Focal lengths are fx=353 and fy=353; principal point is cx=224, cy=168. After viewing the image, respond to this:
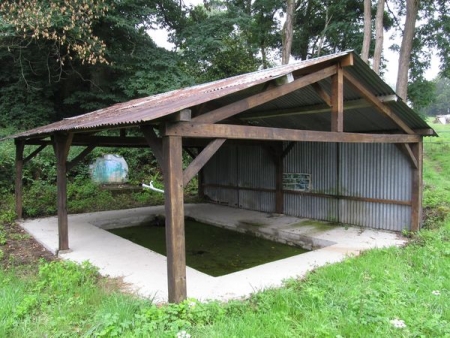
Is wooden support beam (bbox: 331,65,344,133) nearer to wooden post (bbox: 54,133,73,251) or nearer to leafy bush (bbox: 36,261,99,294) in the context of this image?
leafy bush (bbox: 36,261,99,294)

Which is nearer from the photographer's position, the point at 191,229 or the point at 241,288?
the point at 241,288

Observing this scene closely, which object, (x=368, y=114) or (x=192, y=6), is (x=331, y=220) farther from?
(x=192, y=6)

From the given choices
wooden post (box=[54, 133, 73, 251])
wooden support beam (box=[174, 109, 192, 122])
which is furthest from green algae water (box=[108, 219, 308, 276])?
wooden support beam (box=[174, 109, 192, 122])

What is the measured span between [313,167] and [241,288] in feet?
16.1

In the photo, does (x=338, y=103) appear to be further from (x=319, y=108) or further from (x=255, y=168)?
(x=255, y=168)

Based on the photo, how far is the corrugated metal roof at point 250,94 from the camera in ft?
12.1

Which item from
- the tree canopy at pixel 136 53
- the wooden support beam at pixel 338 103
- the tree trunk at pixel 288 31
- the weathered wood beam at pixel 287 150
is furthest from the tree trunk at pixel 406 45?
the wooden support beam at pixel 338 103

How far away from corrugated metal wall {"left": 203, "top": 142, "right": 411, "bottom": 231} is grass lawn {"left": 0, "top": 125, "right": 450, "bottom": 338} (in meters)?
2.38

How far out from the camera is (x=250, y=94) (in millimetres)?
5848

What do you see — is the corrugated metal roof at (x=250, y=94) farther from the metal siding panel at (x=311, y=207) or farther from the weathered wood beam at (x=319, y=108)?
the metal siding panel at (x=311, y=207)

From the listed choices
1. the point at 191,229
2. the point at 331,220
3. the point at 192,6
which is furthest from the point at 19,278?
the point at 192,6

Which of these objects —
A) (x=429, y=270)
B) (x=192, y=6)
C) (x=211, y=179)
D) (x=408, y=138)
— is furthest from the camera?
(x=192, y=6)

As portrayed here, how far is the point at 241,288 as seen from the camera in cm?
421

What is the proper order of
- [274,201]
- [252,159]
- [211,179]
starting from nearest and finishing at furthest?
[274,201] → [252,159] → [211,179]
